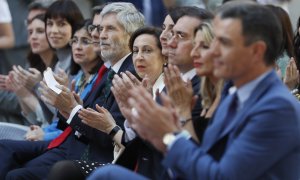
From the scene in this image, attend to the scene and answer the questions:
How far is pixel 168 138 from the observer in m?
3.02

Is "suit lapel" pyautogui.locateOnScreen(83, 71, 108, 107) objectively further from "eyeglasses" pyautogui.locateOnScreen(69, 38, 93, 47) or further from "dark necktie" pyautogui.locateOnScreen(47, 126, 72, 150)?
"eyeglasses" pyautogui.locateOnScreen(69, 38, 93, 47)

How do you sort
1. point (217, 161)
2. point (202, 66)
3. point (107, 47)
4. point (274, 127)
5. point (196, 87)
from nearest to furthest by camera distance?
point (274, 127)
point (217, 161)
point (202, 66)
point (196, 87)
point (107, 47)

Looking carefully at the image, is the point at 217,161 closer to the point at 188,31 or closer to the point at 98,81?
the point at 188,31

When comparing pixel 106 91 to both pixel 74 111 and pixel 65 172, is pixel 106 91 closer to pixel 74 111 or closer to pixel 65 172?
pixel 74 111

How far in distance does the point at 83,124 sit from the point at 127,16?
916mm

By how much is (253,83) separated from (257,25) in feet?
0.76

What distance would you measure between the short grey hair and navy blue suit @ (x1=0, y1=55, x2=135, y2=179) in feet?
0.93

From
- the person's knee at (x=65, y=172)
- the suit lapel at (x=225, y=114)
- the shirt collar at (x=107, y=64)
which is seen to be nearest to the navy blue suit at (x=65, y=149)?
the shirt collar at (x=107, y=64)

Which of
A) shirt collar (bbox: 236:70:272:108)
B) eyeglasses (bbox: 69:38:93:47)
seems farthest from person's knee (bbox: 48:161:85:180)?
eyeglasses (bbox: 69:38:93:47)

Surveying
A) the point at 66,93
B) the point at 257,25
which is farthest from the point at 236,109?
the point at 66,93

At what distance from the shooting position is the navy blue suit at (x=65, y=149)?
15.3ft

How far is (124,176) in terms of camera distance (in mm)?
3092

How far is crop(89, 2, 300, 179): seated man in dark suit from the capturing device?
294 cm

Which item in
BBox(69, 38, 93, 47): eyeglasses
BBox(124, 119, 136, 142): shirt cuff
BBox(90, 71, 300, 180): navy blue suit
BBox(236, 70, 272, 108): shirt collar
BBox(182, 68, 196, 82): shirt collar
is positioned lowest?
BBox(69, 38, 93, 47): eyeglasses
